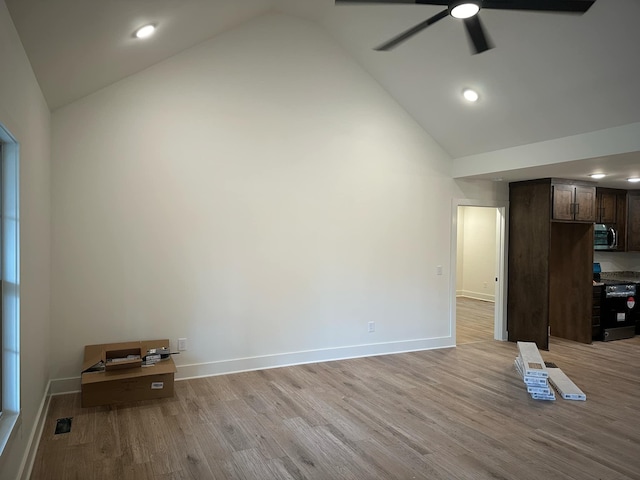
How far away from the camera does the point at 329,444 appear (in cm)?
327

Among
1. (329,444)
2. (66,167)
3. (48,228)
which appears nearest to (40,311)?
(48,228)

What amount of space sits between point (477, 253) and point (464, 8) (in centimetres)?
885

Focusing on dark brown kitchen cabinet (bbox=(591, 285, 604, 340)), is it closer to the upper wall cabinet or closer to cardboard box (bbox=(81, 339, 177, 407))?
the upper wall cabinet

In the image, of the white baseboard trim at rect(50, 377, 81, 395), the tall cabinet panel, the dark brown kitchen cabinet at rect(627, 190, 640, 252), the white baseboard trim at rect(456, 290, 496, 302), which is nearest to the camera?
the white baseboard trim at rect(50, 377, 81, 395)

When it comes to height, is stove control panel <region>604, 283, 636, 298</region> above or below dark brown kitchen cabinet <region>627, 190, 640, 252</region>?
below

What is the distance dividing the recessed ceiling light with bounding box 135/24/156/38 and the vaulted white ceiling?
0.26ft

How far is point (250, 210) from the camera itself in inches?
193

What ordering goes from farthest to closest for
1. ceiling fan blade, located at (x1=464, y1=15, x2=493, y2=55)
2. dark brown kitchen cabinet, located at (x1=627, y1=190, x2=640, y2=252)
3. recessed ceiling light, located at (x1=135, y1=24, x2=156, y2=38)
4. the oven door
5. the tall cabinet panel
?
dark brown kitchen cabinet, located at (x1=627, y1=190, x2=640, y2=252) < the oven door < the tall cabinet panel < recessed ceiling light, located at (x1=135, y1=24, x2=156, y2=38) < ceiling fan blade, located at (x1=464, y1=15, x2=493, y2=55)

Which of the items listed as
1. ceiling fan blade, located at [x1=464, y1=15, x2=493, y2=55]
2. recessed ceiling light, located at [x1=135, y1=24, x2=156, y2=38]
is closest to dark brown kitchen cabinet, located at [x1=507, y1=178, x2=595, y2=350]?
ceiling fan blade, located at [x1=464, y1=15, x2=493, y2=55]

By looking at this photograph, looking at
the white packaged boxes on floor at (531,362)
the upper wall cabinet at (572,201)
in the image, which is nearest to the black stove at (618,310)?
the upper wall cabinet at (572,201)

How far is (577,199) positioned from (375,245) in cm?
303

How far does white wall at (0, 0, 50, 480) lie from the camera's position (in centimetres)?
231

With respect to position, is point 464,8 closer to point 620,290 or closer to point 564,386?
point 564,386

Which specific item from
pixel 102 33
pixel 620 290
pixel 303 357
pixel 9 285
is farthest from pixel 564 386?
pixel 102 33
